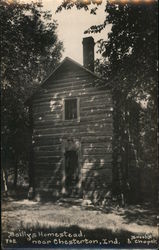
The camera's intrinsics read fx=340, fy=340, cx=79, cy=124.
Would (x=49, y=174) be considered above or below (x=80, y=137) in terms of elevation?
below

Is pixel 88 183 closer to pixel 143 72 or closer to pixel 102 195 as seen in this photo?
pixel 102 195

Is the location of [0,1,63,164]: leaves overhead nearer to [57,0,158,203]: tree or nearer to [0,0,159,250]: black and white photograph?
[0,0,159,250]: black and white photograph

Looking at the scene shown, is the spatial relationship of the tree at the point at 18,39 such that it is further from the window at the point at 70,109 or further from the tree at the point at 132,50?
the tree at the point at 132,50

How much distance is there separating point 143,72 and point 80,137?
6.85m

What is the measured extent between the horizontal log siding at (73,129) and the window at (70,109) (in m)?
0.25

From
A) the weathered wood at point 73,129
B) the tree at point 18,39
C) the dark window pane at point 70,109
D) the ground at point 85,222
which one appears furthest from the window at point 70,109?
the ground at point 85,222

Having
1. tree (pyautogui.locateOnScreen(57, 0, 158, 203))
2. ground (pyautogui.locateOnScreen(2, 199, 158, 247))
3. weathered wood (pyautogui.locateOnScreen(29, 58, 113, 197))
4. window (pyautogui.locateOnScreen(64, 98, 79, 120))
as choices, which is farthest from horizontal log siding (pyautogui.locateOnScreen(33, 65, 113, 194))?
tree (pyautogui.locateOnScreen(57, 0, 158, 203))

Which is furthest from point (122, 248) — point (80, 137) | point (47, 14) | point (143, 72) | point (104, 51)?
point (47, 14)

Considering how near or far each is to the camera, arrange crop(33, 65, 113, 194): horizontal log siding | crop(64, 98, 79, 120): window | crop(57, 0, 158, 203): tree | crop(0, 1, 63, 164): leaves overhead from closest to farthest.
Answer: crop(57, 0, 158, 203): tree < crop(0, 1, 63, 164): leaves overhead < crop(33, 65, 113, 194): horizontal log siding < crop(64, 98, 79, 120): window

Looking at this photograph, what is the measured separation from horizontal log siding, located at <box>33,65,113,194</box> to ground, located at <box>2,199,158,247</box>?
162cm

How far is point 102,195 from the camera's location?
1530 cm

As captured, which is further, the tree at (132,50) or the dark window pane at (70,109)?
the dark window pane at (70,109)

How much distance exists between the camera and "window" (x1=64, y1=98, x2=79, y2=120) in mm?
16578

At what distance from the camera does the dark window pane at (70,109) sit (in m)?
16.6
